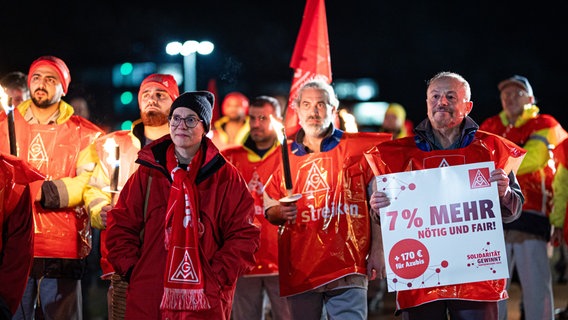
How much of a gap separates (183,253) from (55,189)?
2087 millimetres

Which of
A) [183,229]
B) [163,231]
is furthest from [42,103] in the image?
[183,229]

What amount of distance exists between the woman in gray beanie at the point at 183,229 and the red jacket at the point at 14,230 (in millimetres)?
664

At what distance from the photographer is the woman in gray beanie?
5.42 metres

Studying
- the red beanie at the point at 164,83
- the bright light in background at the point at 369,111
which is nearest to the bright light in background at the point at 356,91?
the bright light in background at the point at 369,111

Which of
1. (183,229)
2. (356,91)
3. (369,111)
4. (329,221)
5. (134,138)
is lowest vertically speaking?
(183,229)

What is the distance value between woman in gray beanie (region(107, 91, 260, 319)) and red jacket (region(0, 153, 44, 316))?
66cm

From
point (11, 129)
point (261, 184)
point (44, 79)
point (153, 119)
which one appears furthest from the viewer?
point (261, 184)

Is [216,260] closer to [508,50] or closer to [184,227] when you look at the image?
[184,227]

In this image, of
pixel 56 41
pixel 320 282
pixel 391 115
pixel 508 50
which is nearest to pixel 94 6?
pixel 56 41

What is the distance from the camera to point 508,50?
34.9m

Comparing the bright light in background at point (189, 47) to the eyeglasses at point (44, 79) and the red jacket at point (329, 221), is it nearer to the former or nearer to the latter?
the eyeglasses at point (44, 79)

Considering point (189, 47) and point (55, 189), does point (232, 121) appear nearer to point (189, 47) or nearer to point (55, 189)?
point (55, 189)

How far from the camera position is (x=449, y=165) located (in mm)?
5867

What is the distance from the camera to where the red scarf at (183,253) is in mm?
5379
